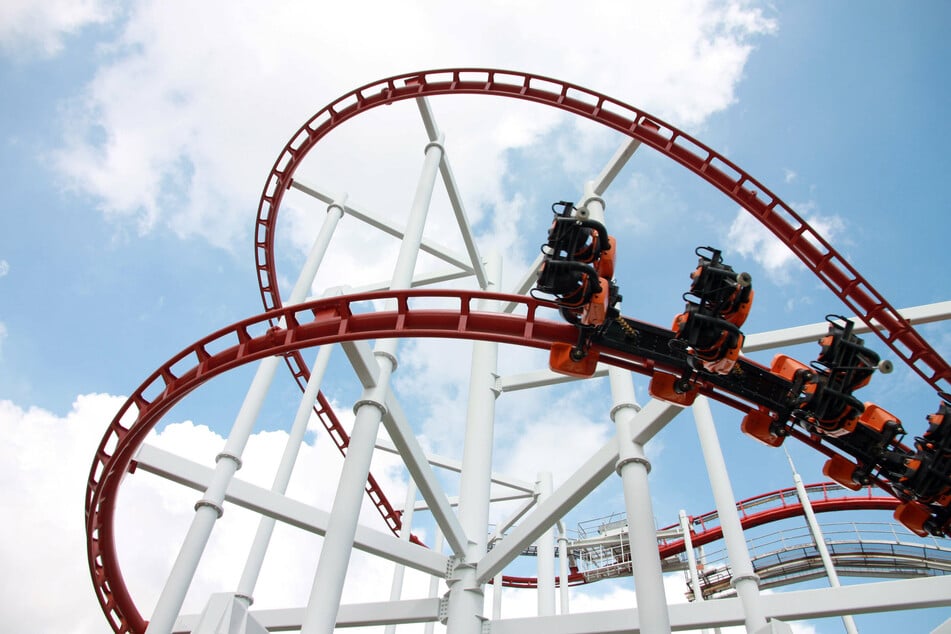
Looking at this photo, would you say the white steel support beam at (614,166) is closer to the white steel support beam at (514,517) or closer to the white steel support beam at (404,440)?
the white steel support beam at (404,440)

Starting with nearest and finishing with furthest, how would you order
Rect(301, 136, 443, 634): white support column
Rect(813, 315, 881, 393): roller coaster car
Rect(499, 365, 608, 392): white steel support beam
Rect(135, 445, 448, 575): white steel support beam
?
Rect(301, 136, 443, 634): white support column < Rect(813, 315, 881, 393): roller coaster car < Rect(135, 445, 448, 575): white steel support beam < Rect(499, 365, 608, 392): white steel support beam

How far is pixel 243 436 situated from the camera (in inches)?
214

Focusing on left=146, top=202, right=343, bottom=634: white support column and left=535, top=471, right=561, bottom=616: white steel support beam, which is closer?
left=146, top=202, right=343, bottom=634: white support column

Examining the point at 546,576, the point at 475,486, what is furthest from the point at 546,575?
the point at 475,486

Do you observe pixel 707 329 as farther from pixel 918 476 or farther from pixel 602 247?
pixel 918 476

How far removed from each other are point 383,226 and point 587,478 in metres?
4.94

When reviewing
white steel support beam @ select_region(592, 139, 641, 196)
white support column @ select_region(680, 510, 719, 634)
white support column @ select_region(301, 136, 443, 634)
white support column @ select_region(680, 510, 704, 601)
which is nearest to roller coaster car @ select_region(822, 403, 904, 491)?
white support column @ select_region(301, 136, 443, 634)

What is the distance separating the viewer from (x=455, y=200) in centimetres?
775

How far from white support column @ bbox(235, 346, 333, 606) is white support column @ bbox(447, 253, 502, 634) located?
1.56m

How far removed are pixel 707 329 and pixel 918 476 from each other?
6.44ft

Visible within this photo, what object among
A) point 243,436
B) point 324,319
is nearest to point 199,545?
point 243,436

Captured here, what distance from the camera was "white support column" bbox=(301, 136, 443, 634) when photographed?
3516 millimetres

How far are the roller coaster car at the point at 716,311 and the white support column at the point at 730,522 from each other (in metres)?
1.57

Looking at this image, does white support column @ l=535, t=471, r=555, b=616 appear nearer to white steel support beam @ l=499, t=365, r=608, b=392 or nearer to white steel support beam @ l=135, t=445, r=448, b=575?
white steel support beam @ l=499, t=365, r=608, b=392
